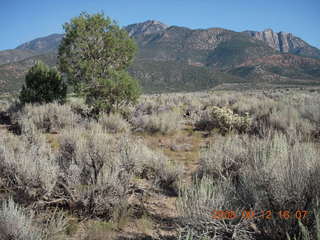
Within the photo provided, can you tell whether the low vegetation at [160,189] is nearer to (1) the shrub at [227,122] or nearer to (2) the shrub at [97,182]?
(2) the shrub at [97,182]

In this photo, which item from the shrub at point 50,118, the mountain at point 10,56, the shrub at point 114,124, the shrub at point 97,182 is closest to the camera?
the shrub at point 97,182

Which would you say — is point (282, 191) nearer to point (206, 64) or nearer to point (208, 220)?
point (208, 220)

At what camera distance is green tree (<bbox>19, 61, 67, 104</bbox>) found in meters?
10.3

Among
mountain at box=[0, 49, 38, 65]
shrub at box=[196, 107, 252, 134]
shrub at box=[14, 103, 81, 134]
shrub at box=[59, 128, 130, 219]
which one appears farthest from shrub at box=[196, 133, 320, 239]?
mountain at box=[0, 49, 38, 65]

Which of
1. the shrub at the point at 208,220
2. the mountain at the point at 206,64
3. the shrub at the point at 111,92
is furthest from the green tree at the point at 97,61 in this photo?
the shrub at the point at 208,220

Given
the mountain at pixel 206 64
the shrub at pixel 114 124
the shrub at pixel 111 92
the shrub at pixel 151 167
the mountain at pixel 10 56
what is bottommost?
the shrub at pixel 151 167

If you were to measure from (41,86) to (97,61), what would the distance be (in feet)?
9.82

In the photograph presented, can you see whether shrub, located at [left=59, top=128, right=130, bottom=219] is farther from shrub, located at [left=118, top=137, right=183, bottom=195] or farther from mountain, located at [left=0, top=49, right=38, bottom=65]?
mountain, located at [left=0, top=49, right=38, bottom=65]

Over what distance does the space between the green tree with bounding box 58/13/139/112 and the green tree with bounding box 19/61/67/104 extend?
123 cm

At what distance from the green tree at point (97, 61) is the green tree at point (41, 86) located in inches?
48.4

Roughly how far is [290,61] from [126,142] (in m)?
148

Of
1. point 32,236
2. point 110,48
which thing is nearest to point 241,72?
point 110,48

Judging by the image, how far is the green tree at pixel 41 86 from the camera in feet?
33.9

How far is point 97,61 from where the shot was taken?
9.67 meters
